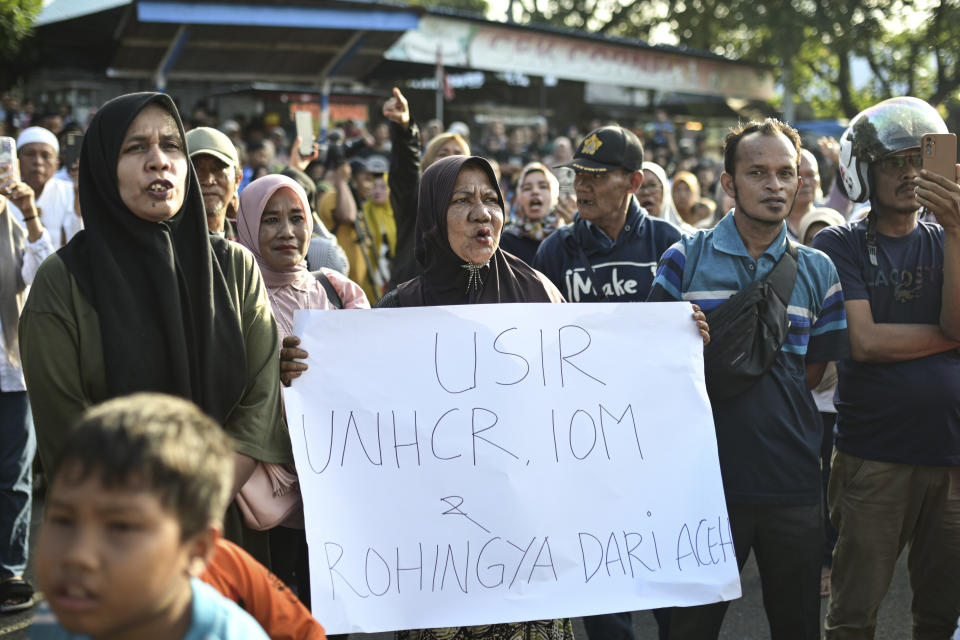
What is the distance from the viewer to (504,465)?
279 centimetres

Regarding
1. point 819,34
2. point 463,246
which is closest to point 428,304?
point 463,246

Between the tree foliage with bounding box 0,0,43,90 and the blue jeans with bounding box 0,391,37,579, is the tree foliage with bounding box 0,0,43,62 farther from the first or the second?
the blue jeans with bounding box 0,391,37,579

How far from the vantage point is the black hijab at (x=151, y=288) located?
2.42m

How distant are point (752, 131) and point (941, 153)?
2.01ft

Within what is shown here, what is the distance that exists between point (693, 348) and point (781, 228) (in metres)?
0.53

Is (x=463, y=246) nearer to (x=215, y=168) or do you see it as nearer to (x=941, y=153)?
(x=215, y=168)

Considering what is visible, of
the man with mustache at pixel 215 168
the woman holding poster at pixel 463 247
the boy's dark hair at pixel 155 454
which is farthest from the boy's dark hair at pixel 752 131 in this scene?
the boy's dark hair at pixel 155 454

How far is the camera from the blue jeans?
15.5 feet

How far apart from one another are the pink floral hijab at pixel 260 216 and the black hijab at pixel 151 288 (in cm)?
88

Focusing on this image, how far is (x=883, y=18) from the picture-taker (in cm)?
2889

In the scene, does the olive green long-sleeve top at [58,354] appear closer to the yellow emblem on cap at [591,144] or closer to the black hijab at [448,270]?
the black hijab at [448,270]

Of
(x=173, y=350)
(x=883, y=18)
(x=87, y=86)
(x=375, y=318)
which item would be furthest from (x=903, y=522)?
(x=883, y=18)

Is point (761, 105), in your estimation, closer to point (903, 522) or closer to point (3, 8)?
point (3, 8)

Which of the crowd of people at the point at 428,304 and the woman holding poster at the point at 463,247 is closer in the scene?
the crowd of people at the point at 428,304
